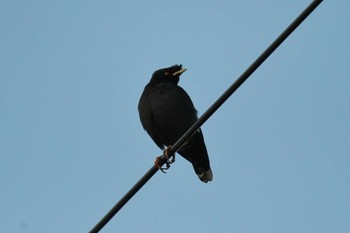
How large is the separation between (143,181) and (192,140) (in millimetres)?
3238

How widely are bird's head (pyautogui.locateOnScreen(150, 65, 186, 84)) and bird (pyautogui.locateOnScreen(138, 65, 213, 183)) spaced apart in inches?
3.3

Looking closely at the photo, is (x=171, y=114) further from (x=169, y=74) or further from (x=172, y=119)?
(x=169, y=74)

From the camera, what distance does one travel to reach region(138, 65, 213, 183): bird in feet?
23.2

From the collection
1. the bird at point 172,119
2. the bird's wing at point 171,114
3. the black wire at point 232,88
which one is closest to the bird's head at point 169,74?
the bird at point 172,119

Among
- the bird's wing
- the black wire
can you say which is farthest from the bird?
the black wire

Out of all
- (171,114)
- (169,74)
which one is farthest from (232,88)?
(169,74)

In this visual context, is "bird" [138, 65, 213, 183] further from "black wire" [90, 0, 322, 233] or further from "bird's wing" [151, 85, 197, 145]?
"black wire" [90, 0, 322, 233]

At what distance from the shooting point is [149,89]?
7449 millimetres

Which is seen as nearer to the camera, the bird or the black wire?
the black wire

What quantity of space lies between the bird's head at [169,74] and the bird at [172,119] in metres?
0.08

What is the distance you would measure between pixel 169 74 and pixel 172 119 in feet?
2.97

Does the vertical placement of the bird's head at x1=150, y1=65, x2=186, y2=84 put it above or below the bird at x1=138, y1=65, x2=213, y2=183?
above

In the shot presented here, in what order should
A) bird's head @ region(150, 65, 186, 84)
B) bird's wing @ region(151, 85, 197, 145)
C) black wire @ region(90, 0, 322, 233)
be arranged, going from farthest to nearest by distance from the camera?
bird's head @ region(150, 65, 186, 84)
bird's wing @ region(151, 85, 197, 145)
black wire @ region(90, 0, 322, 233)

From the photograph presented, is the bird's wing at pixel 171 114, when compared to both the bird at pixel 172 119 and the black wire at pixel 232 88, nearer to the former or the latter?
the bird at pixel 172 119
